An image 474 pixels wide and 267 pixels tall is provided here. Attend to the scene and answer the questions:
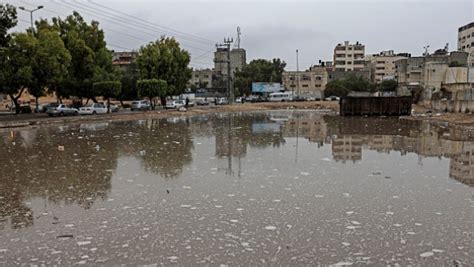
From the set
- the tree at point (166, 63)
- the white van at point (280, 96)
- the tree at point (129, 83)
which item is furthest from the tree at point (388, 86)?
the tree at point (129, 83)

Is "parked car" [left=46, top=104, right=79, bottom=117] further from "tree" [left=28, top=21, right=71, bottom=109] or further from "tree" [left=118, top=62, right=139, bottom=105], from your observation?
"tree" [left=118, top=62, right=139, bottom=105]

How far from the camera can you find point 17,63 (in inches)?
1390

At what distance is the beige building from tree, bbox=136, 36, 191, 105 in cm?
5905

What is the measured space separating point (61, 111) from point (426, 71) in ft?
185

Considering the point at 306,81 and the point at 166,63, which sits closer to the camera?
the point at 166,63

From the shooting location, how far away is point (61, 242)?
623cm

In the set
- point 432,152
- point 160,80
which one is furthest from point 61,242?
point 160,80

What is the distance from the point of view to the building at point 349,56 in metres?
145

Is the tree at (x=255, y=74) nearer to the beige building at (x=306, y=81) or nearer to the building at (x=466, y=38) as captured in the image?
the beige building at (x=306, y=81)

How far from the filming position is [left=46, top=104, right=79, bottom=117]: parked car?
144 ft

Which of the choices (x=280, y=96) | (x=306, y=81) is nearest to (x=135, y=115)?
(x=280, y=96)

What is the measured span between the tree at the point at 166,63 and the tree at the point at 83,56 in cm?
769

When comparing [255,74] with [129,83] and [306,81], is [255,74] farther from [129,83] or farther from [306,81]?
[129,83]

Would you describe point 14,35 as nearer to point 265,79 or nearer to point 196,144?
point 196,144
